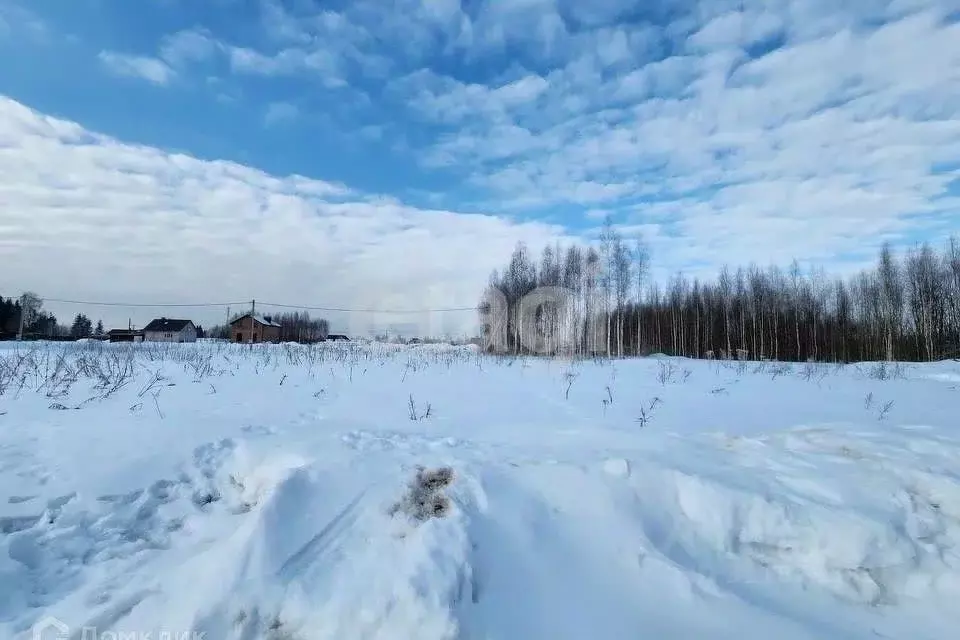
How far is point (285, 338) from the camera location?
56781 millimetres

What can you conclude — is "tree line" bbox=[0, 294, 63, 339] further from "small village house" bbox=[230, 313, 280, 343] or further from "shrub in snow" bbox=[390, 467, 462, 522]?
"shrub in snow" bbox=[390, 467, 462, 522]

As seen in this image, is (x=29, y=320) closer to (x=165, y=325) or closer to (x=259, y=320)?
(x=165, y=325)

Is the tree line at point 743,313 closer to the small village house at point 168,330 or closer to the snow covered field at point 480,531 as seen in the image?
the snow covered field at point 480,531

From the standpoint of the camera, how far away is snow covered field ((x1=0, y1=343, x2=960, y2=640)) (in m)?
2.00

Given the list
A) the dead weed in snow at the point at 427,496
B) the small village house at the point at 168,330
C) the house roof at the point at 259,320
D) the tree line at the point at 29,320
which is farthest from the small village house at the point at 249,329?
the dead weed in snow at the point at 427,496

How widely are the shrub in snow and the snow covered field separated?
73mm

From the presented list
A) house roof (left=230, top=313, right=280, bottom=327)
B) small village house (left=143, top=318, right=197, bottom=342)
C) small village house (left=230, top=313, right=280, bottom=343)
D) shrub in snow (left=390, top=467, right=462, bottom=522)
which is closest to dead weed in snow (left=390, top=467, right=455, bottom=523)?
shrub in snow (left=390, top=467, right=462, bottom=522)

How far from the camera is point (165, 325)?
54031mm

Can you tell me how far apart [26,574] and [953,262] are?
43.5m

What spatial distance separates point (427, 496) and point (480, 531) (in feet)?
1.56

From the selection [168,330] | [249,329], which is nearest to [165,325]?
[168,330]

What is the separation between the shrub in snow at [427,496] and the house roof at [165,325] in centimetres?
6270

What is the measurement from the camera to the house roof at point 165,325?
53719 millimetres

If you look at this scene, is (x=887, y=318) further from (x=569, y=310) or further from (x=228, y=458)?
(x=228, y=458)
